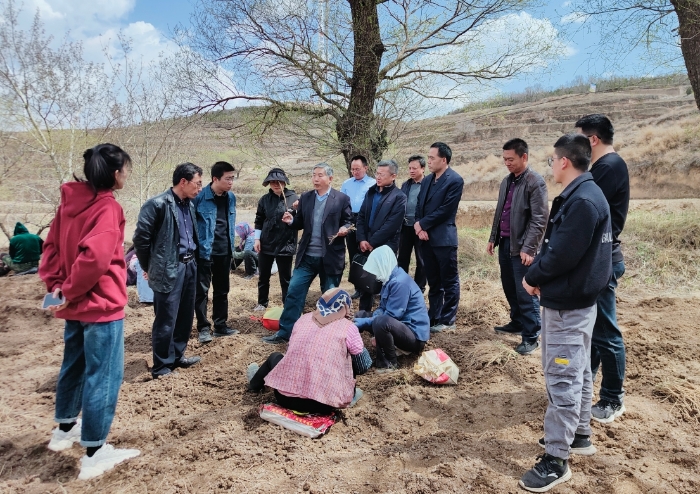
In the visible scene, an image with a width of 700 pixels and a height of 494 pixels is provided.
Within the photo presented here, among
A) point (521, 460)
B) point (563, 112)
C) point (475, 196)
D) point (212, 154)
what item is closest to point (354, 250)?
point (521, 460)

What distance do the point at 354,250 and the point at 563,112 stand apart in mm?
34673

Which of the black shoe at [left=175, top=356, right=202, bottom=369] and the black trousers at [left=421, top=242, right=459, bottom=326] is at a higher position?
the black trousers at [left=421, top=242, right=459, bottom=326]

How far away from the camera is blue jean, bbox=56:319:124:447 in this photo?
2.63 m

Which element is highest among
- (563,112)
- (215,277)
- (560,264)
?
(563,112)

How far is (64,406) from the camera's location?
288 cm

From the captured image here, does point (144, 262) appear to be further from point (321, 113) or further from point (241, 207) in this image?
point (241, 207)

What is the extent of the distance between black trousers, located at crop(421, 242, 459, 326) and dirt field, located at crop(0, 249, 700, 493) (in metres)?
0.39

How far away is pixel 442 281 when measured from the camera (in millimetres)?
5090

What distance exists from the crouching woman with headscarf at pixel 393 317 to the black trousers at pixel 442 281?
959mm

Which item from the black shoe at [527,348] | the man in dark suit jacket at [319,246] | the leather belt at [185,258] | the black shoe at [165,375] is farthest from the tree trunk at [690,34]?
the black shoe at [165,375]

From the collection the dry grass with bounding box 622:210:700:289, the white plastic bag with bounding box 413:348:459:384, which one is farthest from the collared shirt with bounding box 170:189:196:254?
the dry grass with bounding box 622:210:700:289

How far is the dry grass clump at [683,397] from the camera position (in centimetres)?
318

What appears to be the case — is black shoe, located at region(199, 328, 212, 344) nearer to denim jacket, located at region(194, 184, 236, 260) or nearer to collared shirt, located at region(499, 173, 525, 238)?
denim jacket, located at region(194, 184, 236, 260)

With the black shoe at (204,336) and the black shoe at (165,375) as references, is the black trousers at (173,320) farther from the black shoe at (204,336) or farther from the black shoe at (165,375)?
the black shoe at (204,336)
